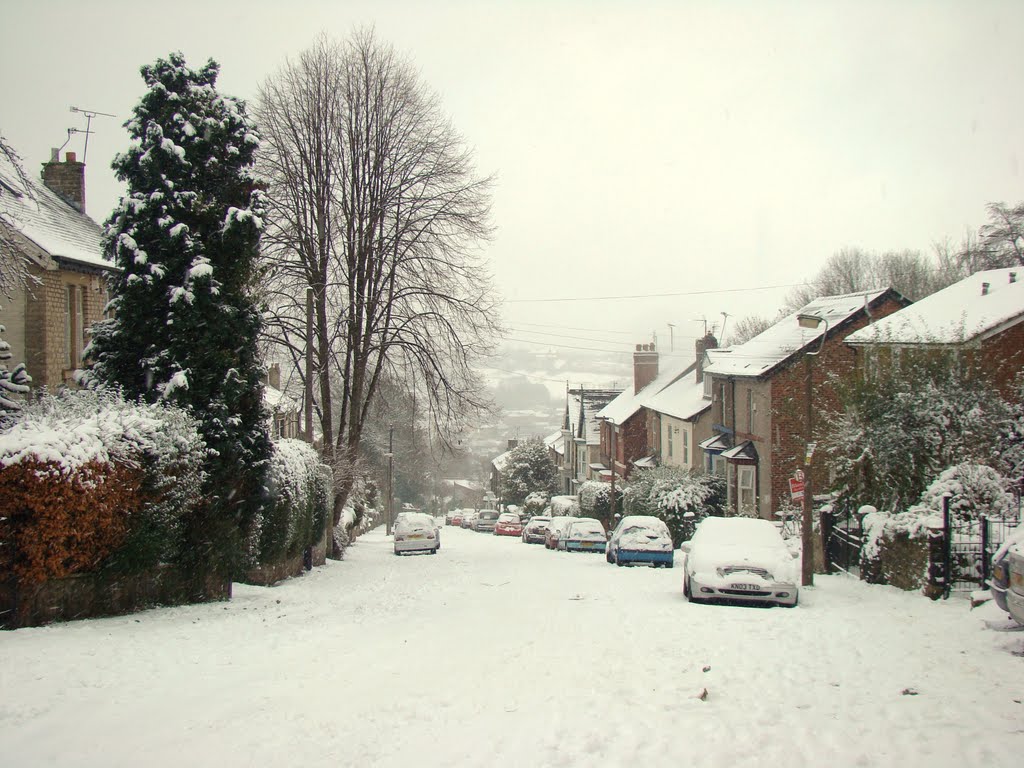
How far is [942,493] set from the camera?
629 inches

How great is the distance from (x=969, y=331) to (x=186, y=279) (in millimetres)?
19517

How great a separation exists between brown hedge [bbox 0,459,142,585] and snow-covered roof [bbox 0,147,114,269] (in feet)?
38.2

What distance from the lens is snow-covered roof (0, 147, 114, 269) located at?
22531 mm

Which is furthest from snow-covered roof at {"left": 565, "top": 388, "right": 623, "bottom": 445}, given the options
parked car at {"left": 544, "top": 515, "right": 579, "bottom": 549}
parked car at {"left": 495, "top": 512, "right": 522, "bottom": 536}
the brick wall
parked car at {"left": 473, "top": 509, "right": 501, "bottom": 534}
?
the brick wall

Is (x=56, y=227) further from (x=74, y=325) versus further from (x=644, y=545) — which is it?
(x=644, y=545)

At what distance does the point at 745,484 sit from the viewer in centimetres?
3681

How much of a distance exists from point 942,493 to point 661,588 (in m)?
5.49

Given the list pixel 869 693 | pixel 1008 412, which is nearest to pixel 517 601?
pixel 869 693

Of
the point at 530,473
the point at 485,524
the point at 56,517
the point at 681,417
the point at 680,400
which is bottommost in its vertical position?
the point at 485,524

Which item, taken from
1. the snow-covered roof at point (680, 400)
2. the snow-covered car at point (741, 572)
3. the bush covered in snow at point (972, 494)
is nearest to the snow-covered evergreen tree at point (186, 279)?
the snow-covered car at point (741, 572)

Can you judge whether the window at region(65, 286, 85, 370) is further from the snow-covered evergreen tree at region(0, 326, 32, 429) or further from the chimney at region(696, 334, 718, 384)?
the chimney at region(696, 334, 718, 384)

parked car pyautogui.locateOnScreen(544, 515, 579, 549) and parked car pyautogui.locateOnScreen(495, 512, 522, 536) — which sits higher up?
parked car pyautogui.locateOnScreen(544, 515, 579, 549)

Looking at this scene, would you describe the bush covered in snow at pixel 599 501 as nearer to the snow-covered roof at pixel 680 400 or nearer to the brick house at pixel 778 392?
the snow-covered roof at pixel 680 400

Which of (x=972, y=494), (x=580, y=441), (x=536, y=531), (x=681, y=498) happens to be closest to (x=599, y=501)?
(x=536, y=531)
